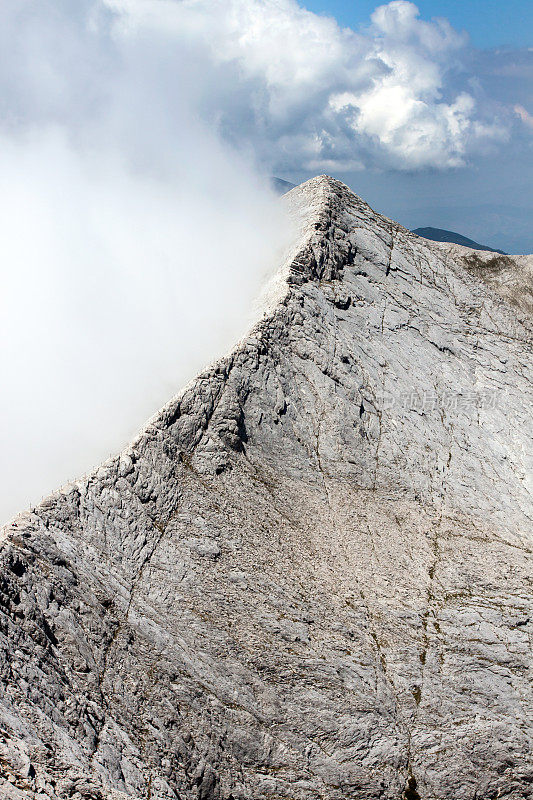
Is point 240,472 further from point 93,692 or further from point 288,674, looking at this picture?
point 93,692

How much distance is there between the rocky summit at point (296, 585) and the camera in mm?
27891

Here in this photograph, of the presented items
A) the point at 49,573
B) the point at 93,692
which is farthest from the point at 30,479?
→ the point at 93,692

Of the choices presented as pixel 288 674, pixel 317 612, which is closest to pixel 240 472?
pixel 317 612

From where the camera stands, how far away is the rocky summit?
27891 mm

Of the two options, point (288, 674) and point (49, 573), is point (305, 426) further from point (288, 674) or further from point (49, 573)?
point (49, 573)

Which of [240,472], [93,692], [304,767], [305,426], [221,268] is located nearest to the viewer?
[93,692]

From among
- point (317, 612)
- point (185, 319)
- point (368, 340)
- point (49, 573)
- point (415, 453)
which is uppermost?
point (368, 340)

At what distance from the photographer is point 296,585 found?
1548 inches

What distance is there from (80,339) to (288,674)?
37683 millimetres

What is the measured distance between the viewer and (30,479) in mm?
42250

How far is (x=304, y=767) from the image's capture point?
112ft

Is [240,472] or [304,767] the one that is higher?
[240,472]

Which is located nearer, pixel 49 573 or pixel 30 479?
pixel 49 573

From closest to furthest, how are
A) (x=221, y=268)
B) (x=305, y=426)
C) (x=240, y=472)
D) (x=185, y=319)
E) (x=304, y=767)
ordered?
(x=304, y=767) < (x=240, y=472) < (x=305, y=426) < (x=185, y=319) < (x=221, y=268)
